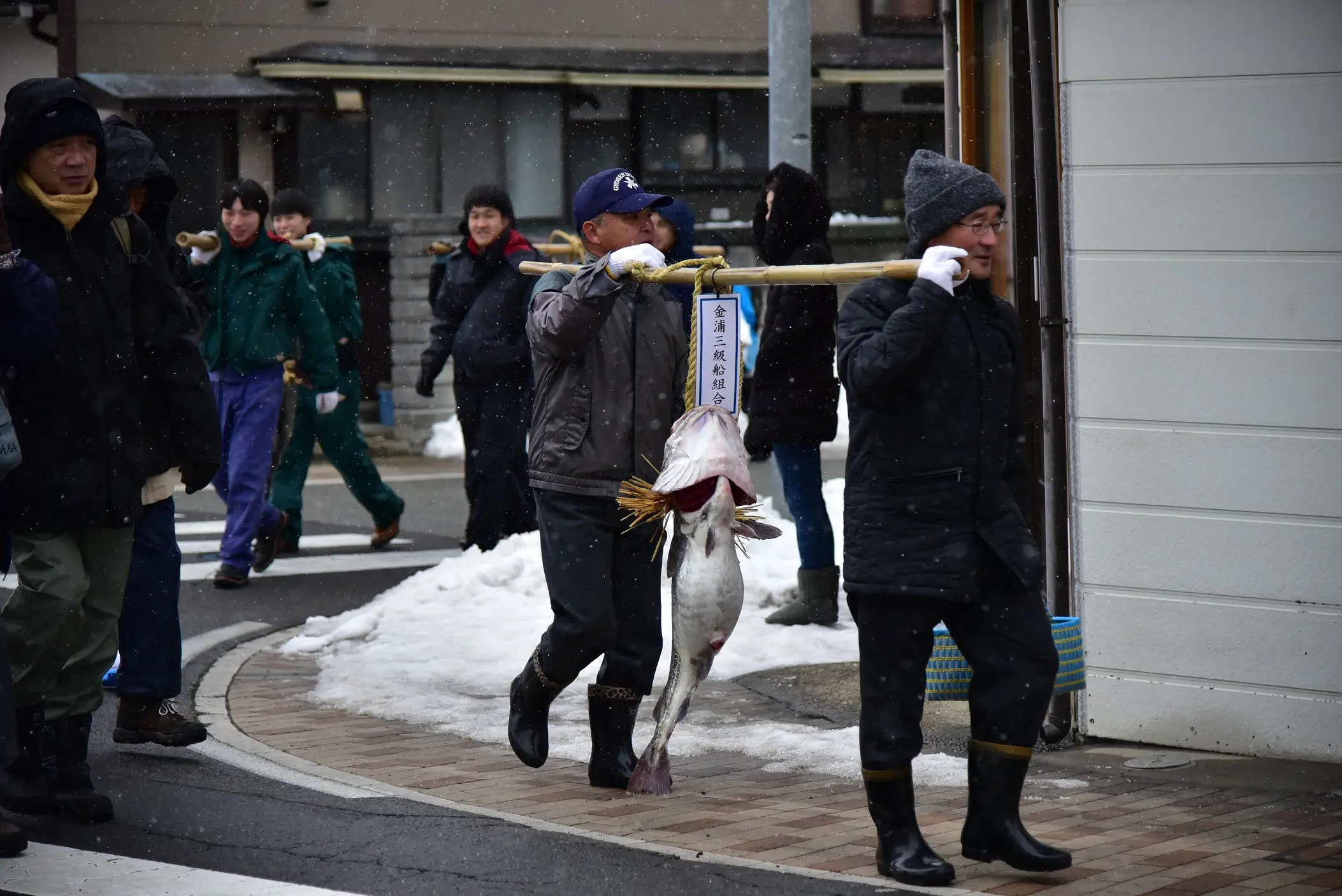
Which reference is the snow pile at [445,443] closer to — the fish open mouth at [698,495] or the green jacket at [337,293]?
the green jacket at [337,293]

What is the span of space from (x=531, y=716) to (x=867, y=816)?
119 cm

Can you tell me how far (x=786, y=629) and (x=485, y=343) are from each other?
9.31ft

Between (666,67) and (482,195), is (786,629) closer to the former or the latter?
(482,195)

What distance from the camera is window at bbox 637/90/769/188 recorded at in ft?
95.7

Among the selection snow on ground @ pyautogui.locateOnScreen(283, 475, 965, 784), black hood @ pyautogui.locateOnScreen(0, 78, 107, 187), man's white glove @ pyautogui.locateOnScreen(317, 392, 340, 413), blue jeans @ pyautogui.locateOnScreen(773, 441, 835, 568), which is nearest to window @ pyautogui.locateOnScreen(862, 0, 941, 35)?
man's white glove @ pyautogui.locateOnScreen(317, 392, 340, 413)

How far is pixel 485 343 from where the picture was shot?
35.7ft

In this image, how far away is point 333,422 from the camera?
41.1 feet

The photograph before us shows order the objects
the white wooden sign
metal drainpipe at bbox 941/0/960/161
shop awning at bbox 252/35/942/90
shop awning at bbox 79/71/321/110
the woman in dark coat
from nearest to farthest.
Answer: the white wooden sign, metal drainpipe at bbox 941/0/960/161, the woman in dark coat, shop awning at bbox 79/71/321/110, shop awning at bbox 252/35/942/90

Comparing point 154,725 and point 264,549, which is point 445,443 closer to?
point 264,549

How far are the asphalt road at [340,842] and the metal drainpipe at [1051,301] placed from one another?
7.42ft

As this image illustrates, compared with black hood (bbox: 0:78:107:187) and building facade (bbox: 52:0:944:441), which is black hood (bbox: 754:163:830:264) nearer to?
black hood (bbox: 0:78:107:187)

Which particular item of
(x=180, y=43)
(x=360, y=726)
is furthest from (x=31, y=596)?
(x=180, y=43)

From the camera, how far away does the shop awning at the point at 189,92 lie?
24469 millimetres

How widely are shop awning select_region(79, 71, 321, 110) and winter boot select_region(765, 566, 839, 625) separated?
17.7m
